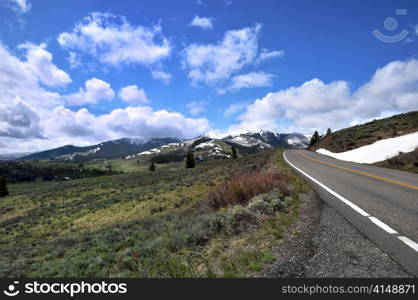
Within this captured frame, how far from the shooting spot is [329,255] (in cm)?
400

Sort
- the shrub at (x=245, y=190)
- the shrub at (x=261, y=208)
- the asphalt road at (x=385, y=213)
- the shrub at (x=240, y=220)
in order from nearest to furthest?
the asphalt road at (x=385, y=213) → the shrub at (x=240, y=220) → the shrub at (x=261, y=208) → the shrub at (x=245, y=190)

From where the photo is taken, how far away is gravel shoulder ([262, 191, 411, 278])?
3479mm

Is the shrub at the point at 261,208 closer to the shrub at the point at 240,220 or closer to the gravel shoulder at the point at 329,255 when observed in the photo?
the shrub at the point at 240,220

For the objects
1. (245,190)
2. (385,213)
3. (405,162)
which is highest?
(245,190)

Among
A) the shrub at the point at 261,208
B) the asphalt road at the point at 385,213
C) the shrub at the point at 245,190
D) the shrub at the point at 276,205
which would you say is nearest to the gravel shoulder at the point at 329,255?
the asphalt road at the point at 385,213

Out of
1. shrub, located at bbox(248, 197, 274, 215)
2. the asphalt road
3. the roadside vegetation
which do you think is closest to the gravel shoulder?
the asphalt road

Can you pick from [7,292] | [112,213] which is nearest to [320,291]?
[7,292]

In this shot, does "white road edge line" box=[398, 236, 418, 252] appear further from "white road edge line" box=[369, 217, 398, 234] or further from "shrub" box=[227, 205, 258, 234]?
"shrub" box=[227, 205, 258, 234]

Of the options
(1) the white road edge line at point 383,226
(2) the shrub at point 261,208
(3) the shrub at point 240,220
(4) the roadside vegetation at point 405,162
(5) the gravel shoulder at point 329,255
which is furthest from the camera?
(4) the roadside vegetation at point 405,162

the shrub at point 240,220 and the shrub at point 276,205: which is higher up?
the shrub at point 276,205

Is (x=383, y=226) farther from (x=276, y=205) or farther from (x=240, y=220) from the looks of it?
(x=240, y=220)

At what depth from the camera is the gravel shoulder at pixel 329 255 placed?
348 centimetres

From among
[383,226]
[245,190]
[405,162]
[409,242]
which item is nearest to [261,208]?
[245,190]

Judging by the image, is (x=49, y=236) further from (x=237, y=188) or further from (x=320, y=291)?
(x=320, y=291)
